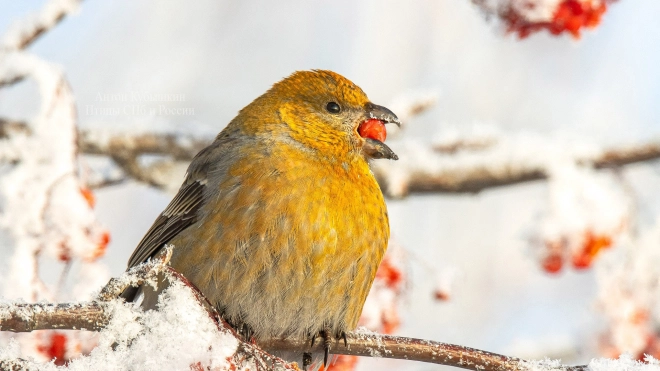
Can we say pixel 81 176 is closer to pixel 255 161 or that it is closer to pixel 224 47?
pixel 255 161

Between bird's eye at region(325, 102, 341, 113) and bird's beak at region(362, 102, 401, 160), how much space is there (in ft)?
0.38

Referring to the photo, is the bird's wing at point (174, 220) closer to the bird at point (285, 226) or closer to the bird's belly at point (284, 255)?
the bird at point (285, 226)

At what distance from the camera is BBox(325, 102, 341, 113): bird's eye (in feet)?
10.8

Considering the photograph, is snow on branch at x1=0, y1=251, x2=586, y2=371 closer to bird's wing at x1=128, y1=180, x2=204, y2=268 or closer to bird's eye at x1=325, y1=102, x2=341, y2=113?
bird's wing at x1=128, y1=180, x2=204, y2=268

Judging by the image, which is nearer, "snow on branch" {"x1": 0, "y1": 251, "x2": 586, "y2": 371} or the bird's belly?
"snow on branch" {"x1": 0, "y1": 251, "x2": 586, "y2": 371}

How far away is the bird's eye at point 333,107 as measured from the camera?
3277 millimetres

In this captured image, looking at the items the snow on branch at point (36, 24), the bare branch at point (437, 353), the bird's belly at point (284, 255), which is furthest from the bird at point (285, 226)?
the snow on branch at point (36, 24)

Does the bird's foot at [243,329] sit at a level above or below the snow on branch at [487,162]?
below

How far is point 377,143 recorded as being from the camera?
3.22 meters

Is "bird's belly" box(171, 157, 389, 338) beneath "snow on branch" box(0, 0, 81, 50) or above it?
beneath

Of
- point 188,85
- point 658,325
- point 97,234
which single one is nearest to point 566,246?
point 658,325

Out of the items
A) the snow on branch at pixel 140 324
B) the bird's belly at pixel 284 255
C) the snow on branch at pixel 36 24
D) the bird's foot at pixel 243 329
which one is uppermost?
the snow on branch at pixel 36 24

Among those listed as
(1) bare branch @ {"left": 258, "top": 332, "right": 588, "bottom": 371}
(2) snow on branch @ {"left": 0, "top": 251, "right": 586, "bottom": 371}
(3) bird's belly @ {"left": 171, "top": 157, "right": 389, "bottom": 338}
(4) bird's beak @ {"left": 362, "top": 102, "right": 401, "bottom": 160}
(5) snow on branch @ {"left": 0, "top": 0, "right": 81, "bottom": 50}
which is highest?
(5) snow on branch @ {"left": 0, "top": 0, "right": 81, "bottom": 50}

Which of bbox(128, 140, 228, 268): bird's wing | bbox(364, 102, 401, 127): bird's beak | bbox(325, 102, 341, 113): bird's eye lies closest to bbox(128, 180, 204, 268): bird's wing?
bbox(128, 140, 228, 268): bird's wing
